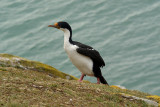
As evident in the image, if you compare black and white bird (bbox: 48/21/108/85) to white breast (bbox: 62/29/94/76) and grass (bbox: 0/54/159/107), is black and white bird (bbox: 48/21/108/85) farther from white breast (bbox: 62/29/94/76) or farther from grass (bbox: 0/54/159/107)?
grass (bbox: 0/54/159/107)

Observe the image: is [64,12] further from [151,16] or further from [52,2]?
[151,16]

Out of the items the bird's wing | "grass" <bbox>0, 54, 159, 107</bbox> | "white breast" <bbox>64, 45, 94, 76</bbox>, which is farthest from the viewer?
"white breast" <bbox>64, 45, 94, 76</bbox>

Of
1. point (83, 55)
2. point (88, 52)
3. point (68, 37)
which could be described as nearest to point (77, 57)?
point (83, 55)

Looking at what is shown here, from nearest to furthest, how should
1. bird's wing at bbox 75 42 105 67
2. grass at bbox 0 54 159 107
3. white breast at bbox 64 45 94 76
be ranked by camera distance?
grass at bbox 0 54 159 107 → bird's wing at bbox 75 42 105 67 → white breast at bbox 64 45 94 76

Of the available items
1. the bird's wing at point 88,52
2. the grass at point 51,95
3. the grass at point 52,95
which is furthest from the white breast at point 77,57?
the grass at point 51,95

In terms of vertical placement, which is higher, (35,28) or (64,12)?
(64,12)

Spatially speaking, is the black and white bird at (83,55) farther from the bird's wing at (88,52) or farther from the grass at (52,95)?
the grass at (52,95)

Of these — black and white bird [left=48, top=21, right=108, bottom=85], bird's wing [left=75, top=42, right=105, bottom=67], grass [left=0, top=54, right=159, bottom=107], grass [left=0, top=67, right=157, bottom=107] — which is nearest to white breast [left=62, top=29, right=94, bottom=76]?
black and white bird [left=48, top=21, right=108, bottom=85]

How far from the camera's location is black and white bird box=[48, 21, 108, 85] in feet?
53.3

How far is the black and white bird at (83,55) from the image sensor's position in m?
16.2

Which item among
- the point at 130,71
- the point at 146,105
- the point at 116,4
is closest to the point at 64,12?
the point at 116,4

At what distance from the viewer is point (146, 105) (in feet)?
37.4

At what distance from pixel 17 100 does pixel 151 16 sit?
28.8 meters

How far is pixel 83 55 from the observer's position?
16.5 meters
